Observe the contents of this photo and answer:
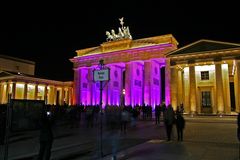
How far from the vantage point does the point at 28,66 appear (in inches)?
2911

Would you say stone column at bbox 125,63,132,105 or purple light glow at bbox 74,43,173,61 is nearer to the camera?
purple light glow at bbox 74,43,173,61

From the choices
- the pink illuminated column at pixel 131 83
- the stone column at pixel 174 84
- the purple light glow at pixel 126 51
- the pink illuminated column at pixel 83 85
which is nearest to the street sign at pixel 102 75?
the stone column at pixel 174 84

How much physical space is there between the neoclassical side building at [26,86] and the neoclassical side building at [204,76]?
2442 cm

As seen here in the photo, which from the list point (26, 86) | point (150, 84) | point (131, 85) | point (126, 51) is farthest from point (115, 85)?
point (26, 86)

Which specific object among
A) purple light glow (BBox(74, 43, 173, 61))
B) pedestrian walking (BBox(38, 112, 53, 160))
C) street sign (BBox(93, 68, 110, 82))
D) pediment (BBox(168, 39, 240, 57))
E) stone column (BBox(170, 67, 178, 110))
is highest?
purple light glow (BBox(74, 43, 173, 61))

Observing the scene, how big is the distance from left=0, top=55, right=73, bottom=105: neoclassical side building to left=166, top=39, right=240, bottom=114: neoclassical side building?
24.4 m

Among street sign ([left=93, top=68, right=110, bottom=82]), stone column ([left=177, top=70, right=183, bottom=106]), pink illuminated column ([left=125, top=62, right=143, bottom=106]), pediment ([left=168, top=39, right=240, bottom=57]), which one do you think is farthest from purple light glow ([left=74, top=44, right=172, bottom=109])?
street sign ([left=93, top=68, right=110, bottom=82])

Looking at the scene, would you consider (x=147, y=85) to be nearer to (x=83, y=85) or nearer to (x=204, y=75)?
(x=204, y=75)

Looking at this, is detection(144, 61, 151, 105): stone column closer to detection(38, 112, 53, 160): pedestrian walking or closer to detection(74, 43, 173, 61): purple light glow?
detection(74, 43, 173, 61): purple light glow

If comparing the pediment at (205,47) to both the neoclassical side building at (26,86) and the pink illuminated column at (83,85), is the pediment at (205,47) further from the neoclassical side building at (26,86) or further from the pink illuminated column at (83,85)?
the neoclassical side building at (26,86)

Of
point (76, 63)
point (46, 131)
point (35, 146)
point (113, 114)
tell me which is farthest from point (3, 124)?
point (76, 63)

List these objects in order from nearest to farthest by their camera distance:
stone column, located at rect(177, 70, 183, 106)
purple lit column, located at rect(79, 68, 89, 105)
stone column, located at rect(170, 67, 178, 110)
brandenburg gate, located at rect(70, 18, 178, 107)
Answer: stone column, located at rect(177, 70, 183, 106), stone column, located at rect(170, 67, 178, 110), brandenburg gate, located at rect(70, 18, 178, 107), purple lit column, located at rect(79, 68, 89, 105)

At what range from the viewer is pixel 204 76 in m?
38.2

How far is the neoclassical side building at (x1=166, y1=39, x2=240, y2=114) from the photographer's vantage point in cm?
3359
